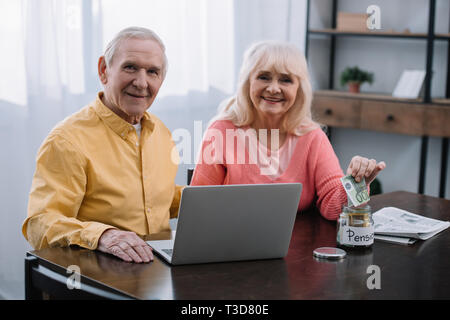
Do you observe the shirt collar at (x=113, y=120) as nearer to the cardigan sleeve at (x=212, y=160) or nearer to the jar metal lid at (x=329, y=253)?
the cardigan sleeve at (x=212, y=160)

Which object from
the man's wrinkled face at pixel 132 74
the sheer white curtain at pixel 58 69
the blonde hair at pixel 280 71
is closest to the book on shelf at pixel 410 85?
the sheer white curtain at pixel 58 69

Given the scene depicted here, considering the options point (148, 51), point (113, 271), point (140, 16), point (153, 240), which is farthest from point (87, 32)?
point (113, 271)

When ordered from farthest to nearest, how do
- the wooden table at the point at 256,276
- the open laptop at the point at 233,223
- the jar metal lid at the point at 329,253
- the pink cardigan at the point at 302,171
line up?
the pink cardigan at the point at 302,171 → the jar metal lid at the point at 329,253 → the open laptop at the point at 233,223 → the wooden table at the point at 256,276

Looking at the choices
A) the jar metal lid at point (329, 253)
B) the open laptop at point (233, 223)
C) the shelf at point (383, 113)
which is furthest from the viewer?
the shelf at point (383, 113)

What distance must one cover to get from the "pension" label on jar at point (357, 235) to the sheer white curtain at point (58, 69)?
1.73m

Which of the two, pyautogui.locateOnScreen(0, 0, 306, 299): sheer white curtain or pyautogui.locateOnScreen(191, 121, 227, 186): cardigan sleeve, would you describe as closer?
pyautogui.locateOnScreen(191, 121, 227, 186): cardigan sleeve

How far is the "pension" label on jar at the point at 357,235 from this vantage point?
153cm

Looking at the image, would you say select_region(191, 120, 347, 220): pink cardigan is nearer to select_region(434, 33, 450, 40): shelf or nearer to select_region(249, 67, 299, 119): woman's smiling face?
select_region(249, 67, 299, 119): woman's smiling face

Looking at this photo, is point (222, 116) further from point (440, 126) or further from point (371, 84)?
point (371, 84)

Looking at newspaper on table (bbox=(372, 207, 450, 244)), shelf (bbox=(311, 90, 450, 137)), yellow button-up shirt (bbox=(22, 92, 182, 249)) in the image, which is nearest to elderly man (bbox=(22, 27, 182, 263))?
yellow button-up shirt (bbox=(22, 92, 182, 249))

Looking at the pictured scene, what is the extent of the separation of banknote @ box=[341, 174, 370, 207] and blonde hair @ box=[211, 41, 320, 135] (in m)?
0.54

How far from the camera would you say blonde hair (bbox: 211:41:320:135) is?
2.09m

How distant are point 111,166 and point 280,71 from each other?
0.76 meters
